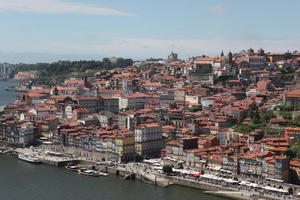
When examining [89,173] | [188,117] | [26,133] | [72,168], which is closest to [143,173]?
[89,173]

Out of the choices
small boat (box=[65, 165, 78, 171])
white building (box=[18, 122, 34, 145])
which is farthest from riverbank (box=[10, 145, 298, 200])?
white building (box=[18, 122, 34, 145])

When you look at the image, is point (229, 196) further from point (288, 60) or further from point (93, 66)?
point (93, 66)

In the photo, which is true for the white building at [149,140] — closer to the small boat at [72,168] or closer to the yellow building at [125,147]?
the yellow building at [125,147]

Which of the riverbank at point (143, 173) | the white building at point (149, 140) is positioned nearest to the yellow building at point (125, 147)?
the white building at point (149, 140)

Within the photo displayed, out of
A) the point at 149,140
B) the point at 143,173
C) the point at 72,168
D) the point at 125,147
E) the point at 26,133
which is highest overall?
the point at 149,140

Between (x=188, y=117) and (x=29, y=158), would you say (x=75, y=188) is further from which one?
(x=188, y=117)

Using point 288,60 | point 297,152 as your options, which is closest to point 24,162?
point 297,152

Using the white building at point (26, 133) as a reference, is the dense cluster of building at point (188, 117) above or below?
above
